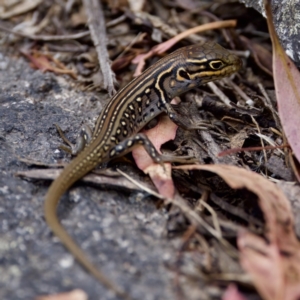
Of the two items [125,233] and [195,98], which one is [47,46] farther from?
[125,233]

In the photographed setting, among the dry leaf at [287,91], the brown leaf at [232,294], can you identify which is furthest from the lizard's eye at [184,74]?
the brown leaf at [232,294]

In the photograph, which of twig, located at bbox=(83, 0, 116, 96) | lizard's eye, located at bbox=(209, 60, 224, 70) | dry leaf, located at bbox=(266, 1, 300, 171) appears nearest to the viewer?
dry leaf, located at bbox=(266, 1, 300, 171)

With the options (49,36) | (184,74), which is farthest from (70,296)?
(49,36)

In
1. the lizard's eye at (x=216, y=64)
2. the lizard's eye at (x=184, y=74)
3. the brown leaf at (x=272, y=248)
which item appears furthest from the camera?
the lizard's eye at (x=184, y=74)

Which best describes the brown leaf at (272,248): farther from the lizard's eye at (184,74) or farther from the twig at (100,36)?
the twig at (100,36)

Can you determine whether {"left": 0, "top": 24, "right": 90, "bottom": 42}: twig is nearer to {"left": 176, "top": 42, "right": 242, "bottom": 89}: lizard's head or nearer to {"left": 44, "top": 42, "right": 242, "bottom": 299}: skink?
{"left": 44, "top": 42, "right": 242, "bottom": 299}: skink

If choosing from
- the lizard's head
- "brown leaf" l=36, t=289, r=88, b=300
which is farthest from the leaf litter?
"brown leaf" l=36, t=289, r=88, b=300

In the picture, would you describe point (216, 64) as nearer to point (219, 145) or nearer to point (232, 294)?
point (219, 145)
